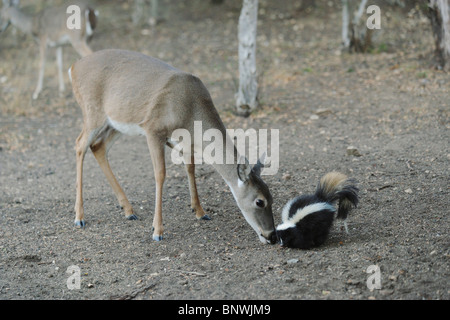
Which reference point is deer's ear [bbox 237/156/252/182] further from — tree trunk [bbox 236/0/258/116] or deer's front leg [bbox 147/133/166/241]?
Answer: tree trunk [bbox 236/0/258/116]

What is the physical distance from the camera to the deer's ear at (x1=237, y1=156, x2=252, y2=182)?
5160 millimetres

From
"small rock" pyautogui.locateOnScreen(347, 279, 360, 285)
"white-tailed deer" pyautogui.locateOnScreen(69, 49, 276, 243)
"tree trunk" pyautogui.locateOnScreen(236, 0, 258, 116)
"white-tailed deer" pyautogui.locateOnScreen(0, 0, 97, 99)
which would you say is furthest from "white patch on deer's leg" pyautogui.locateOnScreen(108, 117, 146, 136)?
"white-tailed deer" pyautogui.locateOnScreen(0, 0, 97, 99)

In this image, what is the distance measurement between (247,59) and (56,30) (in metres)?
5.36

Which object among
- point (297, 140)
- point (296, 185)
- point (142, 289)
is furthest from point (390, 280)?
point (297, 140)

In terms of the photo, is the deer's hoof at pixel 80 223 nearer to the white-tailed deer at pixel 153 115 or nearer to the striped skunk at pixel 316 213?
the white-tailed deer at pixel 153 115

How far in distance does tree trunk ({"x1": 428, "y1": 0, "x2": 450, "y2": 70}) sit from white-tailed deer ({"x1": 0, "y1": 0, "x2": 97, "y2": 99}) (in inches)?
266

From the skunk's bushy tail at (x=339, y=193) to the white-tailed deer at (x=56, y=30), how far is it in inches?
313

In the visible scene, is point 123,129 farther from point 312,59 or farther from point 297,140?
point 312,59

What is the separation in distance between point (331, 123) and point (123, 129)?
363 cm

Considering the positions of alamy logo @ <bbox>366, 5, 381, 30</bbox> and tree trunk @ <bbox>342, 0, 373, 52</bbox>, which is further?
alamy logo @ <bbox>366, 5, 381, 30</bbox>

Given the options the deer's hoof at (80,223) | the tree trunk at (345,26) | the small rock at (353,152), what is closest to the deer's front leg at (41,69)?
the deer's hoof at (80,223)

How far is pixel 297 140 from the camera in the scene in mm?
7977
